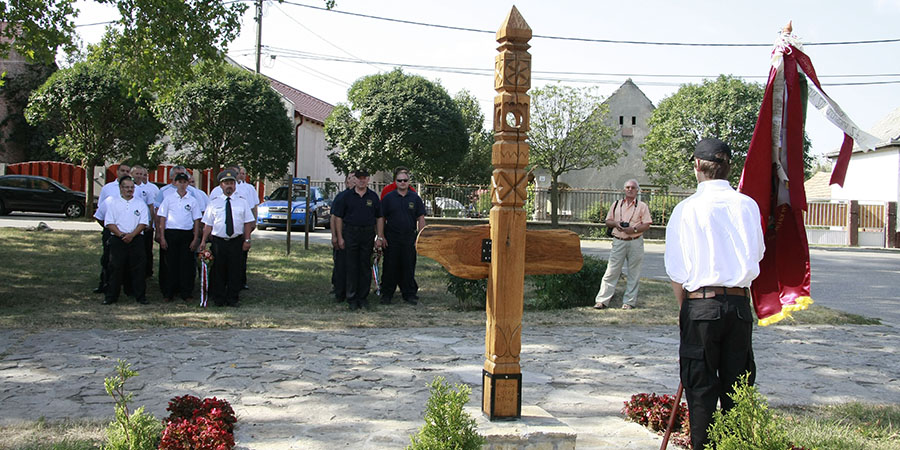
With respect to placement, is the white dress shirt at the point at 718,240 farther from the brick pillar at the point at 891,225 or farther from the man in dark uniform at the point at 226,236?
the brick pillar at the point at 891,225

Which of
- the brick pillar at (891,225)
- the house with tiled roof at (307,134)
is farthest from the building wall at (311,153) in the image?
the brick pillar at (891,225)

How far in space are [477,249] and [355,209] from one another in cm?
610

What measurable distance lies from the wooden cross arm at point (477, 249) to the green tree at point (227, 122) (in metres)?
24.9

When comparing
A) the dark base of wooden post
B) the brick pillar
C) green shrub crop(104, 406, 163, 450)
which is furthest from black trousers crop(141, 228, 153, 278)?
the brick pillar

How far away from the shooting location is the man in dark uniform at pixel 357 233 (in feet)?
32.5

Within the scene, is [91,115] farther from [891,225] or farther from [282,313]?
[891,225]

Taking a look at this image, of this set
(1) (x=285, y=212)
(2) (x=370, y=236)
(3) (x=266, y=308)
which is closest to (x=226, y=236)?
(3) (x=266, y=308)

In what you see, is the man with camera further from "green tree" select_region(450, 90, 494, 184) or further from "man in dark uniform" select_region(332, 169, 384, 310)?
"green tree" select_region(450, 90, 494, 184)

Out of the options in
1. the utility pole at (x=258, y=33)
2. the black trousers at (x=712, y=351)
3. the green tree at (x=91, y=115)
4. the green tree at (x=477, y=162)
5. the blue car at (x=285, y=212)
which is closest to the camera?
the black trousers at (x=712, y=351)

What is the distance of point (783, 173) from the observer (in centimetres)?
408

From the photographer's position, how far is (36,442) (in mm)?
4168

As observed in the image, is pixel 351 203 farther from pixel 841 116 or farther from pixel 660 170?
pixel 660 170

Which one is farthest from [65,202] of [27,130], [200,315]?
[200,315]

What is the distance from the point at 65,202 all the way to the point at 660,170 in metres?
28.2
